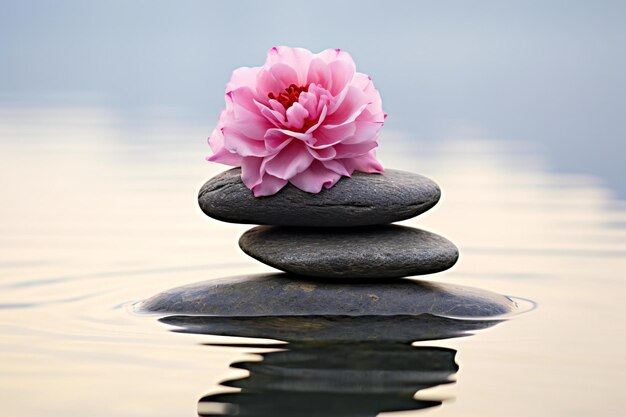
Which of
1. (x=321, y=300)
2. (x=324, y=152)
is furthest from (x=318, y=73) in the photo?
(x=321, y=300)

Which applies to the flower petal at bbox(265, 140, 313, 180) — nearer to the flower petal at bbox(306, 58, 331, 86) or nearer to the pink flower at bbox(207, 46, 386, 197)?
the pink flower at bbox(207, 46, 386, 197)

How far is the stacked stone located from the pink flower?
0.24 feet

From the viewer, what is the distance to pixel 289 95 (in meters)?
5.79

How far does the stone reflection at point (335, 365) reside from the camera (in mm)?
4148

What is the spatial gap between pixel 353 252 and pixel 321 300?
10.6 inches

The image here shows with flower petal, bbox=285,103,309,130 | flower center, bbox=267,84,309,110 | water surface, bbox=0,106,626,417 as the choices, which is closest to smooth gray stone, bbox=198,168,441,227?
flower petal, bbox=285,103,309,130

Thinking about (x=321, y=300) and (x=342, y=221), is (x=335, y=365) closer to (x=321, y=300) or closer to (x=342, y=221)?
(x=321, y=300)

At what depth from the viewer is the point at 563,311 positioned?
5879mm

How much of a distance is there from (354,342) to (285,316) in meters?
0.55

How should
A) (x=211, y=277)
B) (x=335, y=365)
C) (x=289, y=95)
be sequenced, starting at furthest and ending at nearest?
1. (x=211, y=277)
2. (x=289, y=95)
3. (x=335, y=365)

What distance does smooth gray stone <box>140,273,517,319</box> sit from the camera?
563 cm

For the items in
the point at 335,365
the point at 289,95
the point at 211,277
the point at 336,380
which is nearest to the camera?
the point at 336,380

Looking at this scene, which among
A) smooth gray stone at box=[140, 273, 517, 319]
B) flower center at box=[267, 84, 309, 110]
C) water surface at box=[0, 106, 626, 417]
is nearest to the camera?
water surface at box=[0, 106, 626, 417]

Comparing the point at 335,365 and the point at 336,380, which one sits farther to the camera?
the point at 335,365
